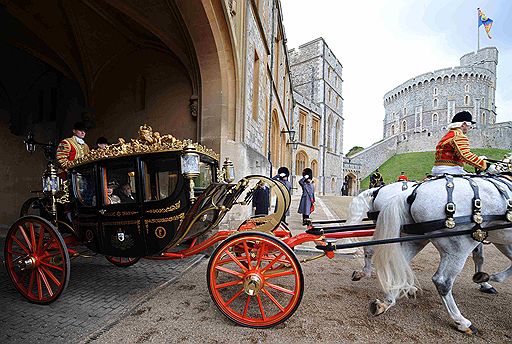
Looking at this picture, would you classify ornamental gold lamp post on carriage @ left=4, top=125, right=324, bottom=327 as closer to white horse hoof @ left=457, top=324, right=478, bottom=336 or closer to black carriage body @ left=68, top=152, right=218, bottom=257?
black carriage body @ left=68, top=152, right=218, bottom=257

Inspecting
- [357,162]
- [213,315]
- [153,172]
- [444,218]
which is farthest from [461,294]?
[357,162]

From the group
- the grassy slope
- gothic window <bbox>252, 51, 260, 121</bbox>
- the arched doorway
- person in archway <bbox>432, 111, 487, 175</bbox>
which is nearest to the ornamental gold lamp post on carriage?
person in archway <bbox>432, 111, 487, 175</bbox>

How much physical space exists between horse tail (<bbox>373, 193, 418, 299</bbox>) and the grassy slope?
33923 millimetres

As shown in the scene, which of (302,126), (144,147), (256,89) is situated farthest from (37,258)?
(302,126)

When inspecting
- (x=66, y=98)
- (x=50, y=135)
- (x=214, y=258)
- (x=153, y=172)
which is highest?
(x=66, y=98)

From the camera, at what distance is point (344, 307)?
9.12ft

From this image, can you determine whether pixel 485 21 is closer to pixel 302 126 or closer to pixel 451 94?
pixel 451 94

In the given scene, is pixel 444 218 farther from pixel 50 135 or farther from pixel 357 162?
pixel 357 162

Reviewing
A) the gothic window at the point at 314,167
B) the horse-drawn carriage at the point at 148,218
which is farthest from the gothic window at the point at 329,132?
the horse-drawn carriage at the point at 148,218

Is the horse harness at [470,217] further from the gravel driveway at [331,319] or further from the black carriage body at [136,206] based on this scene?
the black carriage body at [136,206]

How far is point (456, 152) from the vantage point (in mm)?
2971

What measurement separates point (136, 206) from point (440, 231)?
312 cm

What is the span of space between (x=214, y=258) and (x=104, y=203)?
1.48 m

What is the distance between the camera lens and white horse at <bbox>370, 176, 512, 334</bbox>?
239cm
